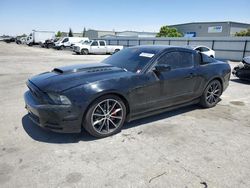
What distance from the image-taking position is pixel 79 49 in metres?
25.2

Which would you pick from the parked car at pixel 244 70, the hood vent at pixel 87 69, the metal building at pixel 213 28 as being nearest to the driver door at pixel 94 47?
the parked car at pixel 244 70

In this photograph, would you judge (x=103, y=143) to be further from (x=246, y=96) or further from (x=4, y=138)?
(x=246, y=96)

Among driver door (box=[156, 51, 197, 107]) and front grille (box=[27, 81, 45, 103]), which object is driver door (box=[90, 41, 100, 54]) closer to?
driver door (box=[156, 51, 197, 107])

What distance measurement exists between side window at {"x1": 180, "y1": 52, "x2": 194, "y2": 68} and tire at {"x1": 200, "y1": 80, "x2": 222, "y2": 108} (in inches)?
32.9

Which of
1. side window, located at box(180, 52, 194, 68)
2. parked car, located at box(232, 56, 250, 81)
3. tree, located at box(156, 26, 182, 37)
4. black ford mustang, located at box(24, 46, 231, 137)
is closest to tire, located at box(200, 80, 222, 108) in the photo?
black ford mustang, located at box(24, 46, 231, 137)

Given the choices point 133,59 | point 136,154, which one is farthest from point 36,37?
point 136,154

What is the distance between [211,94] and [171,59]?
1639mm

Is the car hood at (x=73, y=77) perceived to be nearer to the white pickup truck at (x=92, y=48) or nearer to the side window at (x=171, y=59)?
the side window at (x=171, y=59)

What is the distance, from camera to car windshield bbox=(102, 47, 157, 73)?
178 inches

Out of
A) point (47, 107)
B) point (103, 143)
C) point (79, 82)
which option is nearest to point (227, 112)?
point (103, 143)

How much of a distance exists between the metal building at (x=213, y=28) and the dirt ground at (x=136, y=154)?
57.6m

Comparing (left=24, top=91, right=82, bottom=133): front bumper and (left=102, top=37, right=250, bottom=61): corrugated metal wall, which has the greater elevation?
(left=102, top=37, right=250, bottom=61): corrugated metal wall

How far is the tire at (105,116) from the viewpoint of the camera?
382 cm

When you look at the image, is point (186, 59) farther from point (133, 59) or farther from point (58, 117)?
point (58, 117)
